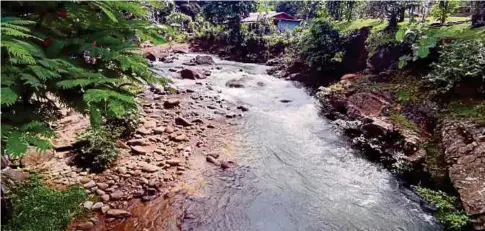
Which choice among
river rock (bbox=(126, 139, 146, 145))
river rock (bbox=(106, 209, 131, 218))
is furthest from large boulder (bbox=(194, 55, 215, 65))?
river rock (bbox=(106, 209, 131, 218))

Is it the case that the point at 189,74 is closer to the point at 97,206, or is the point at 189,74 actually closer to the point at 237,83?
the point at 237,83

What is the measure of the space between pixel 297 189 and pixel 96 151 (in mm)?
4418

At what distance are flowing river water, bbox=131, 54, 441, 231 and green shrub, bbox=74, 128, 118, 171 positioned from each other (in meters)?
1.87

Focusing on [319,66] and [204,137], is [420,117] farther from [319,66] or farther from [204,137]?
[319,66]

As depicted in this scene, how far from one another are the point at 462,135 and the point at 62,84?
7.95 meters

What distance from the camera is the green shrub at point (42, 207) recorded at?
193 inches

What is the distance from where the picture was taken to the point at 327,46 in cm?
1675

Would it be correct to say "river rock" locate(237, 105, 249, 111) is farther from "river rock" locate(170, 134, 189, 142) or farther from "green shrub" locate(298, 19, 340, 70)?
"green shrub" locate(298, 19, 340, 70)

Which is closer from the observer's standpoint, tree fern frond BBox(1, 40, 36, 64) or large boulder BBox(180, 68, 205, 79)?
tree fern frond BBox(1, 40, 36, 64)

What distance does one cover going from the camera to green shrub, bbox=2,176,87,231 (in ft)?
16.1

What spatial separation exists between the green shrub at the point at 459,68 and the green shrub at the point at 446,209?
341 centimetres

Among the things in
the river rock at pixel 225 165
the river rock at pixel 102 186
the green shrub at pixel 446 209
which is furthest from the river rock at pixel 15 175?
the green shrub at pixel 446 209

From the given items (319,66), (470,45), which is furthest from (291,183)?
(319,66)

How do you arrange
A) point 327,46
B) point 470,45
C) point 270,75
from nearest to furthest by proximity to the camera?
point 470,45 < point 327,46 < point 270,75
